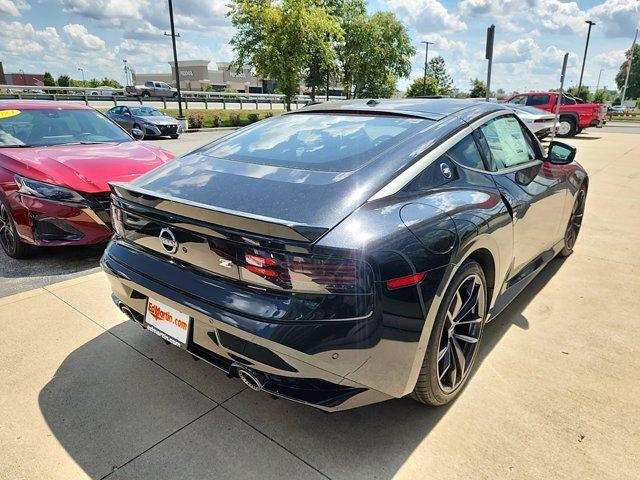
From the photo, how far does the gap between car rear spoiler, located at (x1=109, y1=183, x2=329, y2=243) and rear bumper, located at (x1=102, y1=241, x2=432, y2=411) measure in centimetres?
32

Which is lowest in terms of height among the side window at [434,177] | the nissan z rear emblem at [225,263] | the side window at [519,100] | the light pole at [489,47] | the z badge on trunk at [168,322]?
the z badge on trunk at [168,322]

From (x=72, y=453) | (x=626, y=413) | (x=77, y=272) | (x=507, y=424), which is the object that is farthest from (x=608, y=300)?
(x=77, y=272)

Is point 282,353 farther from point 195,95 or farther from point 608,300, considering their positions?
point 195,95

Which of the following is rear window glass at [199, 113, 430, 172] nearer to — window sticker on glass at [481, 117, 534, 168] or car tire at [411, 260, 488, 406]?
window sticker on glass at [481, 117, 534, 168]

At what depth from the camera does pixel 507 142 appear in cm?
303

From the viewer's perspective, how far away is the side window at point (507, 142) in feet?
9.10

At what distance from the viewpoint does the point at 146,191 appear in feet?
7.27

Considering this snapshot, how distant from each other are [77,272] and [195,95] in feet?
134

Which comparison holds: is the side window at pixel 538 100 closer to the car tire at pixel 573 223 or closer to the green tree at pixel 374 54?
the car tire at pixel 573 223

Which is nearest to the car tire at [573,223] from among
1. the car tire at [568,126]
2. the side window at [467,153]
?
the side window at [467,153]

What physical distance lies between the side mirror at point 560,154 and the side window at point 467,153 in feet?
3.98

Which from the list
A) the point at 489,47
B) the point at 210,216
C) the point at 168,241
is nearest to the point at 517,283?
the point at 210,216

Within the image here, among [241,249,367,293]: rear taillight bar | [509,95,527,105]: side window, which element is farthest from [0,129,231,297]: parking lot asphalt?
[509,95,527,105]: side window

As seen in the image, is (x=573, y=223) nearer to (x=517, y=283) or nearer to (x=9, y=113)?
(x=517, y=283)
